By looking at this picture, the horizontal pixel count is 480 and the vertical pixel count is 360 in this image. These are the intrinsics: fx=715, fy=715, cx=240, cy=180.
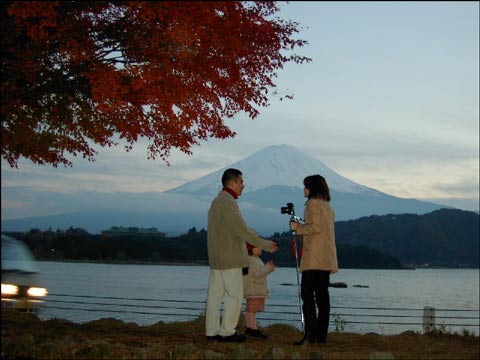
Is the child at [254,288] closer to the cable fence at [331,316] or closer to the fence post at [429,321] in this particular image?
the cable fence at [331,316]

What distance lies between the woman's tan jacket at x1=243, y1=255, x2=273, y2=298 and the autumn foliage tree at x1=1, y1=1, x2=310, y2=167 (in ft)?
9.82

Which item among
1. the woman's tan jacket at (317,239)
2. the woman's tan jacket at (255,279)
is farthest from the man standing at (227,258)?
the woman's tan jacket at (255,279)

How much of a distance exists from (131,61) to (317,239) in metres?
4.40

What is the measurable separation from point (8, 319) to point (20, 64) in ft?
13.5

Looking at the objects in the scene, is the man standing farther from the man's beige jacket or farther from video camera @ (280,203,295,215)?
video camera @ (280,203,295,215)

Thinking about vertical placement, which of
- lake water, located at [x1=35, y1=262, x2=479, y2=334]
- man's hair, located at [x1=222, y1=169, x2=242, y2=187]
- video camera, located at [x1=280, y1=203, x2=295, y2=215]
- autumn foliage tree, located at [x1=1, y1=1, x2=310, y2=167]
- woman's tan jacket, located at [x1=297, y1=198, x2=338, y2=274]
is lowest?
lake water, located at [x1=35, y1=262, x2=479, y2=334]

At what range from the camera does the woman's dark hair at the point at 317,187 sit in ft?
32.6

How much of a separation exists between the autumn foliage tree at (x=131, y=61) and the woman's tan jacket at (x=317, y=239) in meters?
3.17

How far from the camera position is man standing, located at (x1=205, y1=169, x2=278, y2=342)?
959 centimetres

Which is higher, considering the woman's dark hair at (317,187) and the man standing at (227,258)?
the woman's dark hair at (317,187)

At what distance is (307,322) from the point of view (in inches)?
396

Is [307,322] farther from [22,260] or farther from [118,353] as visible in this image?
[22,260]

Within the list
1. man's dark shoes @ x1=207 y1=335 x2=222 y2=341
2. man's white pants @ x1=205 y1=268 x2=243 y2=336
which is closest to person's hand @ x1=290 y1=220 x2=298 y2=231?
man's white pants @ x1=205 y1=268 x2=243 y2=336

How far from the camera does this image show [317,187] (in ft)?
32.7
